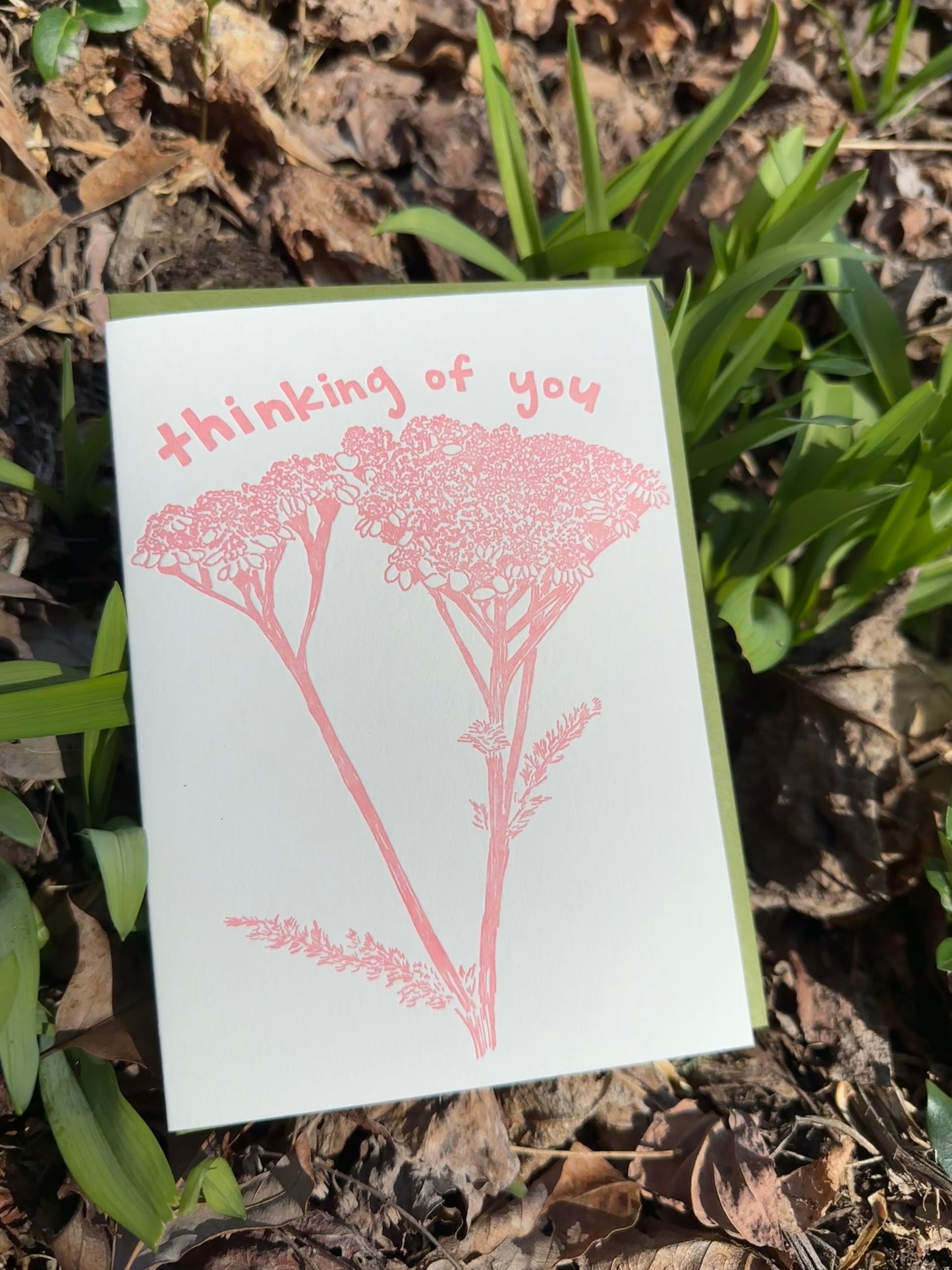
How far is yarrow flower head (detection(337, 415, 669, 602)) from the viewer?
778 millimetres

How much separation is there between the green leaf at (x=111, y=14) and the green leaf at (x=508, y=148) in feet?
1.36

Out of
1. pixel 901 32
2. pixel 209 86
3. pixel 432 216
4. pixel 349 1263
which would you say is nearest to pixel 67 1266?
pixel 349 1263

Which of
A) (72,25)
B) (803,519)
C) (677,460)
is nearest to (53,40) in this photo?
(72,25)

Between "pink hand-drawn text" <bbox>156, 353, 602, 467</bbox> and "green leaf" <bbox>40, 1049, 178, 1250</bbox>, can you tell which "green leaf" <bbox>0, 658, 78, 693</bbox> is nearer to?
"pink hand-drawn text" <bbox>156, 353, 602, 467</bbox>

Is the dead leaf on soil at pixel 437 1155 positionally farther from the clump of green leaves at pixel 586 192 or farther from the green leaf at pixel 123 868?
the clump of green leaves at pixel 586 192

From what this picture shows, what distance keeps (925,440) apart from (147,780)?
0.89m

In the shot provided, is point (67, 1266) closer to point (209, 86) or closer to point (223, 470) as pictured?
point (223, 470)

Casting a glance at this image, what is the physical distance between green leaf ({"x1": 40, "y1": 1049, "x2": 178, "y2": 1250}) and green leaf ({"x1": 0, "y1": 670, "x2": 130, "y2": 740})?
0.30m

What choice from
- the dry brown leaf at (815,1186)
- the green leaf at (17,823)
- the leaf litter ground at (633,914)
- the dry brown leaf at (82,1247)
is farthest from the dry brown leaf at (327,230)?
the dry brown leaf at (815,1186)

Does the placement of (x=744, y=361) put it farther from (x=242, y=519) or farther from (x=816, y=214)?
(x=242, y=519)

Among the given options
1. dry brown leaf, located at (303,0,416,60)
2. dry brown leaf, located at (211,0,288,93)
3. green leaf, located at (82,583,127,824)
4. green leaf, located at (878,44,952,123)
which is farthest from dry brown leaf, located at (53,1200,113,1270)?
green leaf, located at (878,44,952,123)

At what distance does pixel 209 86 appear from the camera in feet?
3.51

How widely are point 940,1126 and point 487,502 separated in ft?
2.67

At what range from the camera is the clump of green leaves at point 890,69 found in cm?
118
